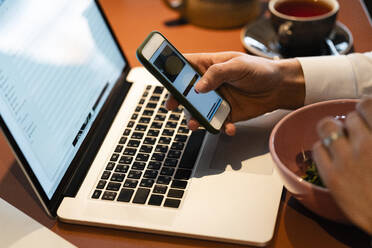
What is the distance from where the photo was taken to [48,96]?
0.66m

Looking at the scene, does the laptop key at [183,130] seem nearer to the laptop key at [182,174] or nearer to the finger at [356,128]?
the laptop key at [182,174]

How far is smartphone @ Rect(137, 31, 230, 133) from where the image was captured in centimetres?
64

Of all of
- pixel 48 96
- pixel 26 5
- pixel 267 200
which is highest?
pixel 26 5

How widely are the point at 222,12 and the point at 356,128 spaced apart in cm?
62

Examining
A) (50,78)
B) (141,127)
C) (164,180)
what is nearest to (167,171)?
(164,180)

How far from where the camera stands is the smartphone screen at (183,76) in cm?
65

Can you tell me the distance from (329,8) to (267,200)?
479 mm

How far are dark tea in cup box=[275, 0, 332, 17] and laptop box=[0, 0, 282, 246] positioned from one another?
11.4 inches

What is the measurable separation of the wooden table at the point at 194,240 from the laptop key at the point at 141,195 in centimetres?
5

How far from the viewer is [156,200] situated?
2.02 feet

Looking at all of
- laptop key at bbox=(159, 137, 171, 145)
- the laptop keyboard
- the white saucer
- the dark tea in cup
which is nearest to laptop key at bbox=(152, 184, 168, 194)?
the laptop keyboard

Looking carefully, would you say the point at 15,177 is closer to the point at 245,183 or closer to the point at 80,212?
the point at 80,212

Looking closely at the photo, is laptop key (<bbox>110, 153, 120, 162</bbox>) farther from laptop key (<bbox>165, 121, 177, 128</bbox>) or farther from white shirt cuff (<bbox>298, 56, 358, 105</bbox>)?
white shirt cuff (<bbox>298, 56, 358, 105</bbox>)

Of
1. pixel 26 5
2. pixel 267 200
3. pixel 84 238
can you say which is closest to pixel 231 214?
pixel 267 200
